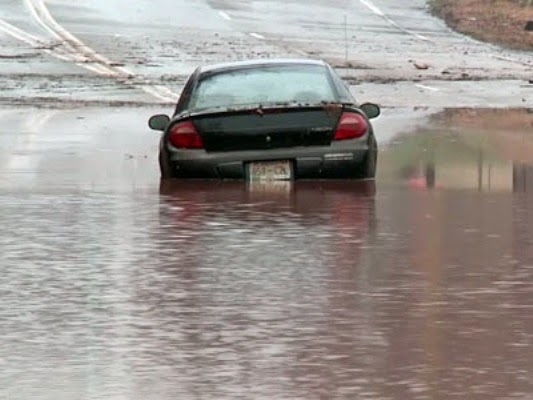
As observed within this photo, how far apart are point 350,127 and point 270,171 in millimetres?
755

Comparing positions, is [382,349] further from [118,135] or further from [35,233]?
[118,135]

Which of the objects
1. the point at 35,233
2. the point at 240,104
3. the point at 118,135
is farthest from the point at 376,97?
the point at 35,233

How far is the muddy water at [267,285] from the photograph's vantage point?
821 centimetres

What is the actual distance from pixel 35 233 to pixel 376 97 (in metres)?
15.5

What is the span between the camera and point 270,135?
15.7m

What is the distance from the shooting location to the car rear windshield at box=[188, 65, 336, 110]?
16125mm

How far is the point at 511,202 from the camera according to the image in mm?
15156

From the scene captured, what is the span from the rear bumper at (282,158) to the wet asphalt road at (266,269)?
14cm

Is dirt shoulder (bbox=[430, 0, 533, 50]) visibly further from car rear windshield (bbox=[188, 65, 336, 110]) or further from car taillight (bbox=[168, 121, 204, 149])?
car taillight (bbox=[168, 121, 204, 149])

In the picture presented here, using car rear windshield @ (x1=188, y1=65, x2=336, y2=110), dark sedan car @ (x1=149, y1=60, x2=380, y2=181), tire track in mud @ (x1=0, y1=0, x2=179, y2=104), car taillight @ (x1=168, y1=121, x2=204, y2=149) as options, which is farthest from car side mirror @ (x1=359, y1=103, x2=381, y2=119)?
tire track in mud @ (x1=0, y1=0, x2=179, y2=104)

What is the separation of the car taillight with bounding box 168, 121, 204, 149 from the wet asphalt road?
389mm

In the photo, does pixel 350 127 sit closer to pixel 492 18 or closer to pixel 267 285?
pixel 267 285

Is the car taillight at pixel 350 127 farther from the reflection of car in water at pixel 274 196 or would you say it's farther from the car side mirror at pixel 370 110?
the car side mirror at pixel 370 110

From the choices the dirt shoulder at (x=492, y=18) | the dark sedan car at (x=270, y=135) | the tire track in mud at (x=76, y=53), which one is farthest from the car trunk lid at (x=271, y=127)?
the dirt shoulder at (x=492, y=18)
